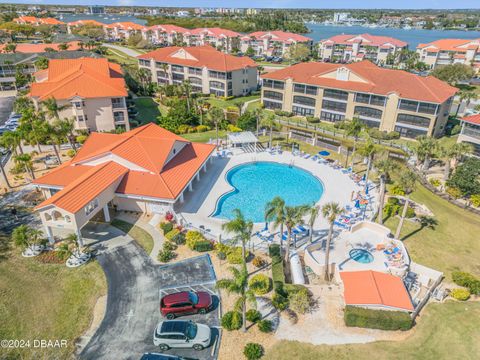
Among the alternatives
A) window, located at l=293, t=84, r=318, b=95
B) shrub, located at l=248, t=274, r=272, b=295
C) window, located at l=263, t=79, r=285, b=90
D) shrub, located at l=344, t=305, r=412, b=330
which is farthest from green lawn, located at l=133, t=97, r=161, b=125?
shrub, located at l=344, t=305, r=412, b=330

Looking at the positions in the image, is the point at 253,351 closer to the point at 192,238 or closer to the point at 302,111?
the point at 192,238

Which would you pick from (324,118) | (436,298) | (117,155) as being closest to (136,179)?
(117,155)

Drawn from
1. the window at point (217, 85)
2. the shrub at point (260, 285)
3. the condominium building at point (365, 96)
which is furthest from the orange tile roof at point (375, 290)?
the window at point (217, 85)

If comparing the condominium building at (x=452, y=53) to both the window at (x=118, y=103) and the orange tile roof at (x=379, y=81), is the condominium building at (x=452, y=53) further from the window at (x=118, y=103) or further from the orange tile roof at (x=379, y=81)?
the window at (x=118, y=103)

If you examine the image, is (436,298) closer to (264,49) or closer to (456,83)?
(456,83)

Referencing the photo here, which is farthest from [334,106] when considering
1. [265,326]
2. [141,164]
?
[265,326]

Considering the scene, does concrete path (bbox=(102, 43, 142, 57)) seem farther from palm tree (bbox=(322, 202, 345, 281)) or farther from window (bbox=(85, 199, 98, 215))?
palm tree (bbox=(322, 202, 345, 281))
